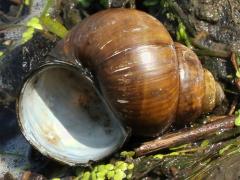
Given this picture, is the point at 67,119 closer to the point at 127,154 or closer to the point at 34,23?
the point at 127,154

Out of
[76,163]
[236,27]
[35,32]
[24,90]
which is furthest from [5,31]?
[236,27]

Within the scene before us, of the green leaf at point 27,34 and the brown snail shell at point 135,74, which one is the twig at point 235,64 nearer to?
the brown snail shell at point 135,74

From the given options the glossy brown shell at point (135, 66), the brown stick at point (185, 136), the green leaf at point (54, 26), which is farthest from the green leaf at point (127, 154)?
→ the green leaf at point (54, 26)

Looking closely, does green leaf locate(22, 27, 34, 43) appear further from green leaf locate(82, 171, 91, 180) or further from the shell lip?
green leaf locate(82, 171, 91, 180)

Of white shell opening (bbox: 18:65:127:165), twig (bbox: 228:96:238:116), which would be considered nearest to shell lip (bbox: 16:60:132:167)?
white shell opening (bbox: 18:65:127:165)

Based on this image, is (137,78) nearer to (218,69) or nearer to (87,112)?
(87,112)

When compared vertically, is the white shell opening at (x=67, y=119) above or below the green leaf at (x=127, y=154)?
above
